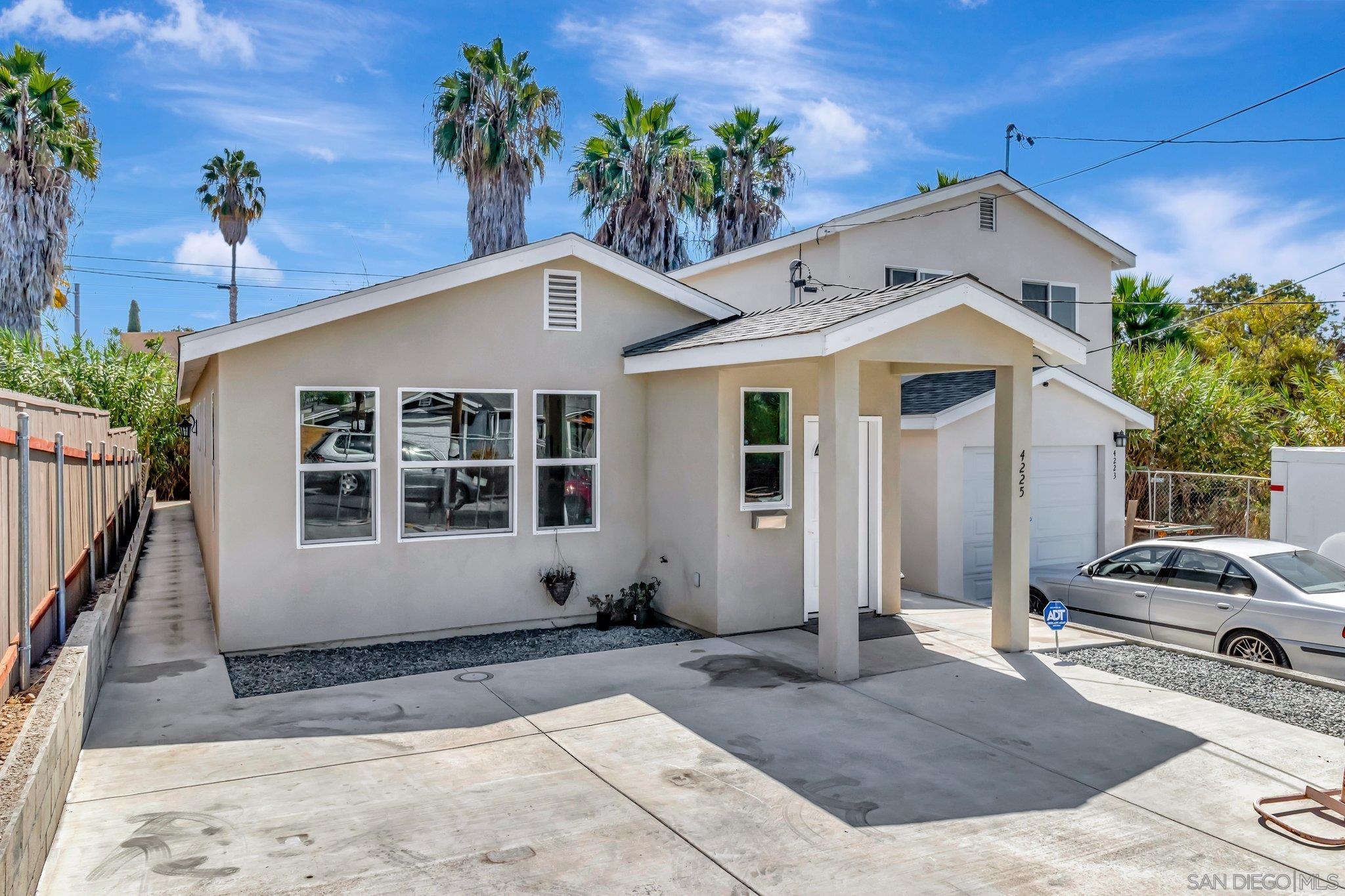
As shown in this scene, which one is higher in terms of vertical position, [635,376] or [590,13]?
[590,13]

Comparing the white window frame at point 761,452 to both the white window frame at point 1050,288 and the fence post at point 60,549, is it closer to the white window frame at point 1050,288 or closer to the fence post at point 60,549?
the fence post at point 60,549

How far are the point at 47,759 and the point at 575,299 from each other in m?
6.46

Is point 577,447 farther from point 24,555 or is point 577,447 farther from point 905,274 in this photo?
point 905,274

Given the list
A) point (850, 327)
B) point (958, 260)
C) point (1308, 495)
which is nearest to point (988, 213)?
point (958, 260)

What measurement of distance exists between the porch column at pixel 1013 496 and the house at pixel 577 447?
2cm

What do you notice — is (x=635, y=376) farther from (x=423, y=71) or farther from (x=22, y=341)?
(x=22, y=341)

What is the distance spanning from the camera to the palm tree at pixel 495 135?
23672mm

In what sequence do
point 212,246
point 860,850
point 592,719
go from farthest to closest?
point 212,246 → point 592,719 → point 860,850

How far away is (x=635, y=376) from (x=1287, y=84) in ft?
29.2

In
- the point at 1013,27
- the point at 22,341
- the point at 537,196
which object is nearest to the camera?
the point at 1013,27

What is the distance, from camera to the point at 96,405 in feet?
72.4

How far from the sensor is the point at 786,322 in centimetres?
850

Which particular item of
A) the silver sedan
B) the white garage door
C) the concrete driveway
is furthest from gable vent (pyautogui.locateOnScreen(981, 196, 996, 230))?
the concrete driveway

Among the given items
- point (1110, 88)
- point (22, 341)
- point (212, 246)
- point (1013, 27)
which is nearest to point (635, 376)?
point (1013, 27)
